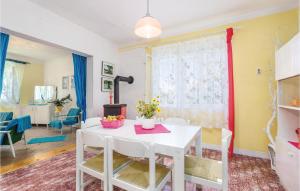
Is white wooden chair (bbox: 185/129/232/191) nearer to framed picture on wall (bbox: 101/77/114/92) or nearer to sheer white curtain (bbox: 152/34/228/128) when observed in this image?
sheer white curtain (bbox: 152/34/228/128)

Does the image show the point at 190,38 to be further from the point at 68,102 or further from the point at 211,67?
the point at 68,102

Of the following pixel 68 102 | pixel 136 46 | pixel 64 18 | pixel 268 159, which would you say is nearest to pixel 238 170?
pixel 268 159

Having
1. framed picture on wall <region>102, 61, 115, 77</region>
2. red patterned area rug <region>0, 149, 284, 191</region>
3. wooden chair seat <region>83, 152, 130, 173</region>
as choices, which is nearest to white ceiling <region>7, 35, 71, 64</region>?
framed picture on wall <region>102, 61, 115, 77</region>

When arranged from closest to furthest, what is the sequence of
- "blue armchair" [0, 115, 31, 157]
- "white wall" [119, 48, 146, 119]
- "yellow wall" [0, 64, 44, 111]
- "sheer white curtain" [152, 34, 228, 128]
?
"blue armchair" [0, 115, 31, 157] < "sheer white curtain" [152, 34, 228, 128] < "white wall" [119, 48, 146, 119] < "yellow wall" [0, 64, 44, 111]

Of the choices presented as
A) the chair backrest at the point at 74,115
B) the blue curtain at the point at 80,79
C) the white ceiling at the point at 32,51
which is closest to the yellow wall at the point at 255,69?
the blue curtain at the point at 80,79

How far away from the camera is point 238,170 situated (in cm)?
213

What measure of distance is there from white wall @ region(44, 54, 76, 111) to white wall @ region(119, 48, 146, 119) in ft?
7.40

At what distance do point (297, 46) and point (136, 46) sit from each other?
10.5ft

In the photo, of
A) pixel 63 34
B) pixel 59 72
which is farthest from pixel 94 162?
pixel 59 72

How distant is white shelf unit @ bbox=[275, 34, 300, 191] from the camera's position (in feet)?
4.78

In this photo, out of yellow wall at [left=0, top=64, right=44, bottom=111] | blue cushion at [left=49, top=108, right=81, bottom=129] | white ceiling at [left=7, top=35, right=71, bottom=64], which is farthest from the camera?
yellow wall at [left=0, top=64, right=44, bottom=111]

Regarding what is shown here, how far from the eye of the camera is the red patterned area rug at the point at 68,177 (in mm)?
1740

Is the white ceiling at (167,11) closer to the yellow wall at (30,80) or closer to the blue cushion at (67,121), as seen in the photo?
the blue cushion at (67,121)

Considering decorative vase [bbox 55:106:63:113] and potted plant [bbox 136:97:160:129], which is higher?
potted plant [bbox 136:97:160:129]
